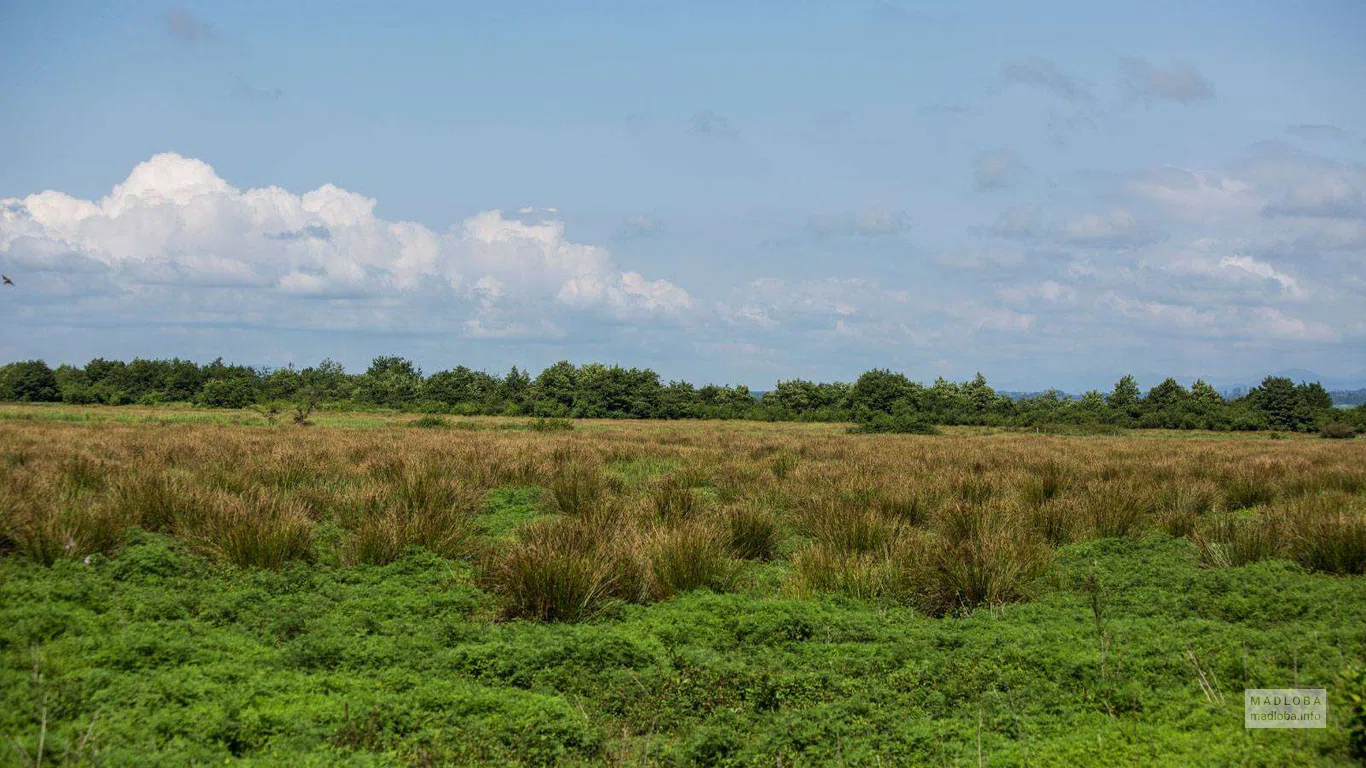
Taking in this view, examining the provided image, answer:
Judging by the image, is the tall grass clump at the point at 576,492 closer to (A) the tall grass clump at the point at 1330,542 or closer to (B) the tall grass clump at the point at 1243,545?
(B) the tall grass clump at the point at 1243,545

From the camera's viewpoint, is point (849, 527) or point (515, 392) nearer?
point (849, 527)

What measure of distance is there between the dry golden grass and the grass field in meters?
0.04

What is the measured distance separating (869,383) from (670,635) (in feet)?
218

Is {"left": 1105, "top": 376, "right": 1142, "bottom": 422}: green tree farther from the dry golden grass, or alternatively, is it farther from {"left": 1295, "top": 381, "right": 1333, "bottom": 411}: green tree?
Answer: the dry golden grass

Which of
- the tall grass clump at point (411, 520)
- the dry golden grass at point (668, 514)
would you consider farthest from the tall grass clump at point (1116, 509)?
the tall grass clump at point (411, 520)

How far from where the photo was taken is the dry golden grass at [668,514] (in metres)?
6.31

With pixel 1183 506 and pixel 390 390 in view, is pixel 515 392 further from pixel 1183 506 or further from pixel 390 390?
pixel 1183 506

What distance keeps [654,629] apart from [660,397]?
6474 cm

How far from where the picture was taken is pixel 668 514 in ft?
29.4

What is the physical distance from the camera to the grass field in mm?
3775

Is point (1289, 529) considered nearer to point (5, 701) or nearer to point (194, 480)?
point (5, 701)

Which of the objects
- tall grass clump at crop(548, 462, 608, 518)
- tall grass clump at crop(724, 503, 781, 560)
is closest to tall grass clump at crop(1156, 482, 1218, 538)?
tall grass clump at crop(724, 503, 781, 560)

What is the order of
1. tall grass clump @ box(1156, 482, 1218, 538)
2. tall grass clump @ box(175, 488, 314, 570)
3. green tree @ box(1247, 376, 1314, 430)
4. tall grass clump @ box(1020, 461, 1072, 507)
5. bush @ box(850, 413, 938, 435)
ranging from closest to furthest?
tall grass clump @ box(175, 488, 314, 570)
tall grass clump @ box(1156, 482, 1218, 538)
tall grass clump @ box(1020, 461, 1072, 507)
bush @ box(850, 413, 938, 435)
green tree @ box(1247, 376, 1314, 430)

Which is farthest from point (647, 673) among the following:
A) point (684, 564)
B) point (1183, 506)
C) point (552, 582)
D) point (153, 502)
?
point (1183, 506)
